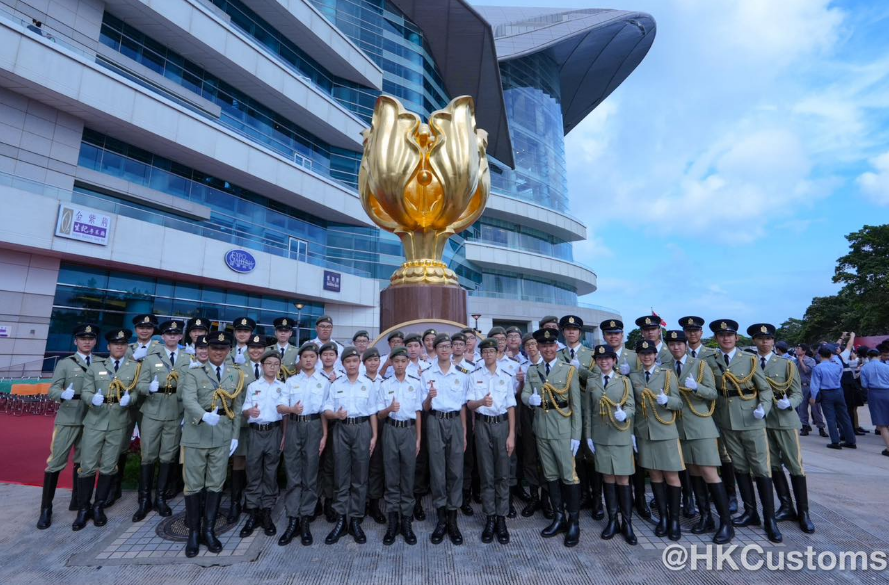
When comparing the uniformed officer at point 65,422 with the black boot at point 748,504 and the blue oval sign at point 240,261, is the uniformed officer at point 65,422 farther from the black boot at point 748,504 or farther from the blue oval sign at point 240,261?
the blue oval sign at point 240,261

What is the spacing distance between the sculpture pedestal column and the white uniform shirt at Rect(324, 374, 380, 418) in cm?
256

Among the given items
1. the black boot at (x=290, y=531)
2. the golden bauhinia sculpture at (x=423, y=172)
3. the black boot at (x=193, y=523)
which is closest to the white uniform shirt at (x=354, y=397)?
the black boot at (x=290, y=531)

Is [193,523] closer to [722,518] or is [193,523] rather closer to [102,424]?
[102,424]

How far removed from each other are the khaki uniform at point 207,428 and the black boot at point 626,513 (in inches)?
121

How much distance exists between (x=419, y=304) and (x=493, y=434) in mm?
2959

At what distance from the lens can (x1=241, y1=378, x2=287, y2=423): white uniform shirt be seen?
3.28 metres

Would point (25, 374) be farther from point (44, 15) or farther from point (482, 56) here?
point (482, 56)

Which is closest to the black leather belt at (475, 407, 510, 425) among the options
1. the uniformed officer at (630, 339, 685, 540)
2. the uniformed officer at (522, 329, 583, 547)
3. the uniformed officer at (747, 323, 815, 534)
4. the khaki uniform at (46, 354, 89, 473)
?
the uniformed officer at (522, 329, 583, 547)

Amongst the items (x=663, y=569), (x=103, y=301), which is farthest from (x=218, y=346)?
(x=103, y=301)

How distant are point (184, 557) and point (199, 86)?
1663 cm

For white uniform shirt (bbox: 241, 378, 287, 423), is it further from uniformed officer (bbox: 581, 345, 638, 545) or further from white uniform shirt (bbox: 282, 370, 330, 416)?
uniformed officer (bbox: 581, 345, 638, 545)

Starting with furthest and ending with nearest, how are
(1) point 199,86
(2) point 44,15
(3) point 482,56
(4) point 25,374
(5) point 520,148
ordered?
(5) point 520,148
(3) point 482,56
(1) point 199,86
(2) point 44,15
(4) point 25,374

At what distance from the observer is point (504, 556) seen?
9.53ft

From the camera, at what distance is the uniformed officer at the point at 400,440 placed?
3.17 meters
